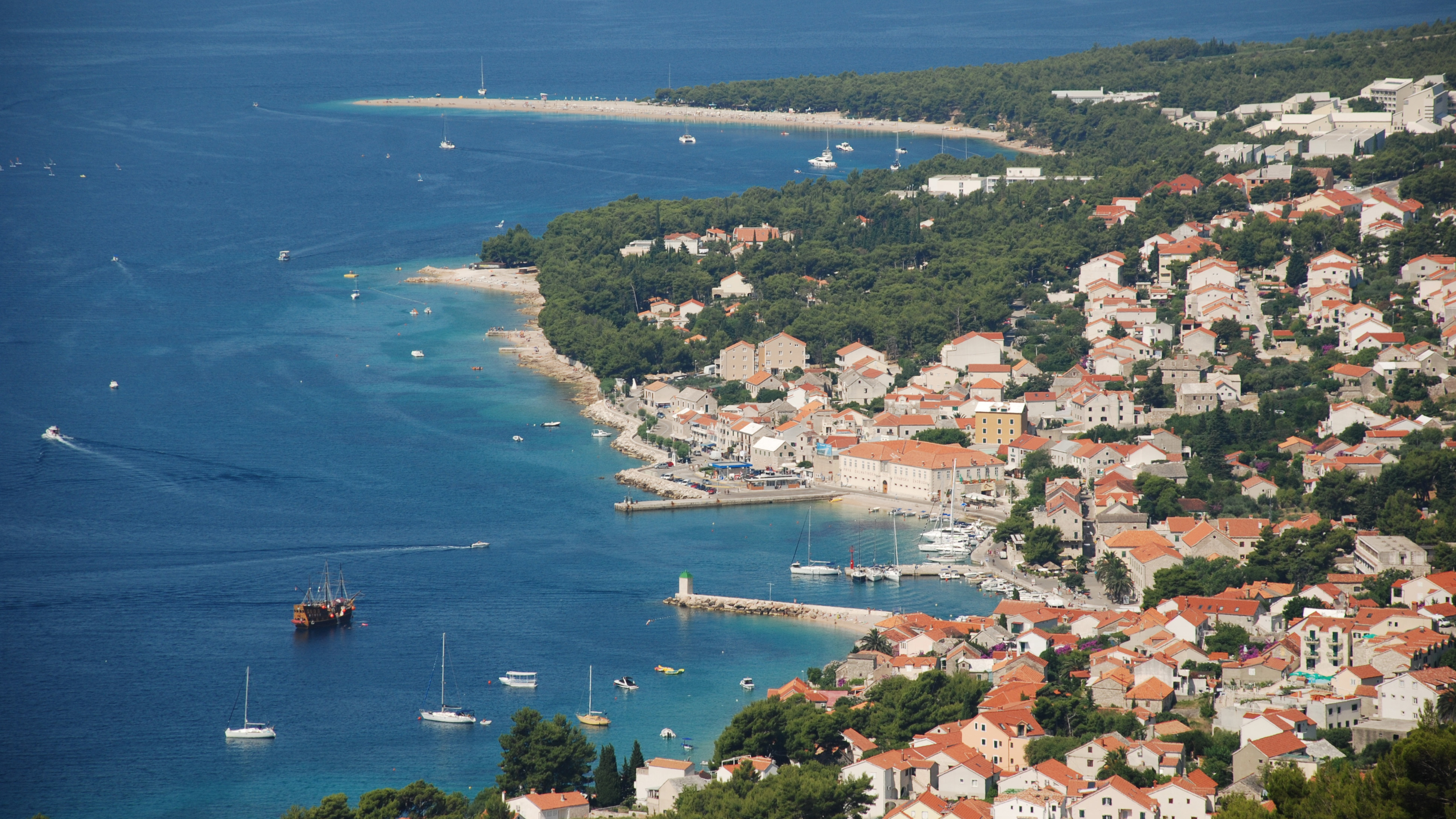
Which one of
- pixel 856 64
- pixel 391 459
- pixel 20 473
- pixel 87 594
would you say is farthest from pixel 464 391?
pixel 856 64

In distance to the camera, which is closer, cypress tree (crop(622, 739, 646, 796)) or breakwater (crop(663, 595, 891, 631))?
cypress tree (crop(622, 739, 646, 796))

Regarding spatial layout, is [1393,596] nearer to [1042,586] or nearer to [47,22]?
[1042,586]

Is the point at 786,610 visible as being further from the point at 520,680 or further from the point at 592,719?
the point at 592,719

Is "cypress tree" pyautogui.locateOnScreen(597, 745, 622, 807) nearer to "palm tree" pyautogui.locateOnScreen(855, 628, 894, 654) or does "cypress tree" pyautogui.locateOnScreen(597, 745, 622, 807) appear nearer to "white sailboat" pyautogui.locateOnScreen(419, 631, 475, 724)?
"white sailboat" pyautogui.locateOnScreen(419, 631, 475, 724)

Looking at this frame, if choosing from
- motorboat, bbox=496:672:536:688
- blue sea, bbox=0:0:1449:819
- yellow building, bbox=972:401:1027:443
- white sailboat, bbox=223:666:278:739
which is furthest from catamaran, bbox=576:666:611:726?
yellow building, bbox=972:401:1027:443

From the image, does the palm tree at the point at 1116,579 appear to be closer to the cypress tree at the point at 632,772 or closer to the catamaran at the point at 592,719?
the catamaran at the point at 592,719

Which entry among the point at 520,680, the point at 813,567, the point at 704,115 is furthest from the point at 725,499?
the point at 704,115
